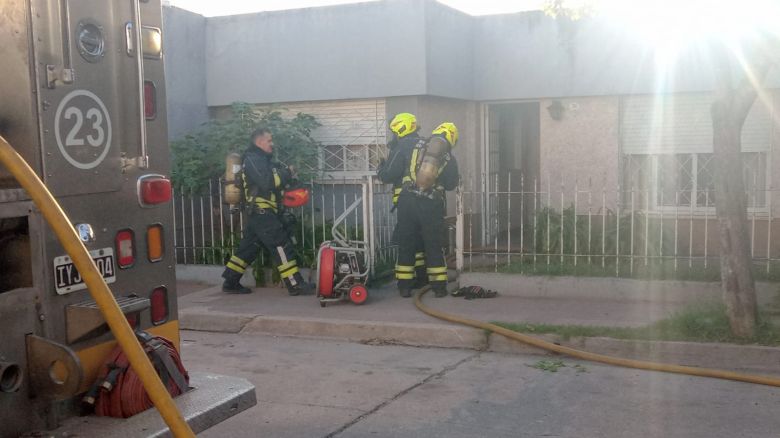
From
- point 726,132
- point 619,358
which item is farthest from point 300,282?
point 726,132

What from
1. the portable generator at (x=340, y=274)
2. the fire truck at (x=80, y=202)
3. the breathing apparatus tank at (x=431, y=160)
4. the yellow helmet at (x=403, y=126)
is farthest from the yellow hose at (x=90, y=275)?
the yellow helmet at (x=403, y=126)

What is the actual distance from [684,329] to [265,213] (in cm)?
457

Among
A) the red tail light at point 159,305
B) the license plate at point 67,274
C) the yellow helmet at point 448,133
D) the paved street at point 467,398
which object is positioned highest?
the yellow helmet at point 448,133

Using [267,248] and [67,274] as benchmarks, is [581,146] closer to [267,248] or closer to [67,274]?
[267,248]

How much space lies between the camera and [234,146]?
10.8m

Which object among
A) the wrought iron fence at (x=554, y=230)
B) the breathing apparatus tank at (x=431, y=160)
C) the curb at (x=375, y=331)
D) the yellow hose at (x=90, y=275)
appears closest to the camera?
the yellow hose at (x=90, y=275)

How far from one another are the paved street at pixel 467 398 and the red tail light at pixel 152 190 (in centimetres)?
211

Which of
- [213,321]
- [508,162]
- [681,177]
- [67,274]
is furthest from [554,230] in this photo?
[67,274]

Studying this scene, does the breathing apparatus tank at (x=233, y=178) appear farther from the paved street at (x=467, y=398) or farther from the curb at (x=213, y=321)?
the paved street at (x=467, y=398)

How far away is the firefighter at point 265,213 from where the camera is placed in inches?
379

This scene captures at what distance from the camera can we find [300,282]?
9.96m

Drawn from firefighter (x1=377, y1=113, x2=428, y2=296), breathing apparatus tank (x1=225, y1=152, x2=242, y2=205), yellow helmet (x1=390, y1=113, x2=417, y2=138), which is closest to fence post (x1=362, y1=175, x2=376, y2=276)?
firefighter (x1=377, y1=113, x2=428, y2=296)

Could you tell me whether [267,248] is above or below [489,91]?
below

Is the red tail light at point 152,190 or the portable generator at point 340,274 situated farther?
the portable generator at point 340,274
